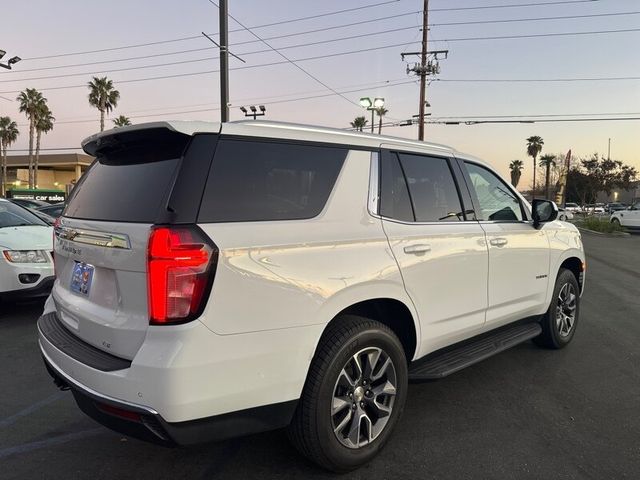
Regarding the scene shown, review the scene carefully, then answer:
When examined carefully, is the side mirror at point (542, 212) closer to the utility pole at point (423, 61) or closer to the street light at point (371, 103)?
the street light at point (371, 103)

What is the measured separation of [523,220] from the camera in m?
4.30

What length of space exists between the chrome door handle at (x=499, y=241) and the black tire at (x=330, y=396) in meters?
1.39

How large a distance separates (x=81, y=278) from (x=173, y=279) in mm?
878

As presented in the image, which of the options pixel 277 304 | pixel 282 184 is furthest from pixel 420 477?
pixel 282 184

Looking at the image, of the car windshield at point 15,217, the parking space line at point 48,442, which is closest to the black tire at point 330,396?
the parking space line at point 48,442

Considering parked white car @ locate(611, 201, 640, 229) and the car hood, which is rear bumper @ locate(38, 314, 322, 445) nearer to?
the car hood

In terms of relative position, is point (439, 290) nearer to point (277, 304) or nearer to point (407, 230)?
point (407, 230)

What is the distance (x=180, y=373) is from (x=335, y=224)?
1.13m

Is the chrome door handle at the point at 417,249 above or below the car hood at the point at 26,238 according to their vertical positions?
above

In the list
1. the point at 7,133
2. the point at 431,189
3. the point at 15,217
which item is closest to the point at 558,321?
the point at 431,189

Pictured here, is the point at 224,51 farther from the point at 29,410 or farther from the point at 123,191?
the point at 123,191

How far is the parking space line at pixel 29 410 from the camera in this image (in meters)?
3.39

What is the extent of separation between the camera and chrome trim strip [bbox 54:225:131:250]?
232 cm

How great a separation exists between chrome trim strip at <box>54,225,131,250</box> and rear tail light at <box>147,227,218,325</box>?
231 millimetres
